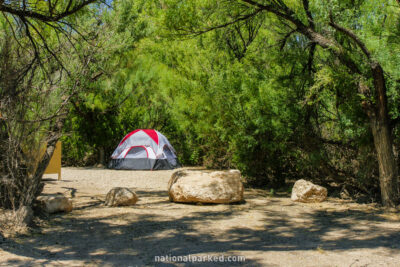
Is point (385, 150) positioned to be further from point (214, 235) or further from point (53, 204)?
point (53, 204)

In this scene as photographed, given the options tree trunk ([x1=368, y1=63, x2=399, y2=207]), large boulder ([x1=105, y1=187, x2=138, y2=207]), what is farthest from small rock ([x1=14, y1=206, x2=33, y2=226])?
tree trunk ([x1=368, y1=63, x2=399, y2=207])

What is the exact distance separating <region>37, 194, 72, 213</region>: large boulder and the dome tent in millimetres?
7261

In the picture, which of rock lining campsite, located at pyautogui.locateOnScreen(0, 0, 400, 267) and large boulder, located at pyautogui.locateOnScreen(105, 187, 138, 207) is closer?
rock lining campsite, located at pyautogui.locateOnScreen(0, 0, 400, 267)

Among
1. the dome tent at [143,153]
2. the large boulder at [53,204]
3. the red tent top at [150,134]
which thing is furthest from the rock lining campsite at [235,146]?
the red tent top at [150,134]

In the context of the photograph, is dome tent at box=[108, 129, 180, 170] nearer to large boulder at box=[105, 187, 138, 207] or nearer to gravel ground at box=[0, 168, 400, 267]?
gravel ground at box=[0, 168, 400, 267]

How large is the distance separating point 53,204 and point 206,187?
233 centimetres

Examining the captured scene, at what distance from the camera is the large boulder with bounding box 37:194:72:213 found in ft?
18.8

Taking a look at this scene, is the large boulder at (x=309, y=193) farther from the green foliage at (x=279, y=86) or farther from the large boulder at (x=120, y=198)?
the large boulder at (x=120, y=198)

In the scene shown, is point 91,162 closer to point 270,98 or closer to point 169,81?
point 169,81

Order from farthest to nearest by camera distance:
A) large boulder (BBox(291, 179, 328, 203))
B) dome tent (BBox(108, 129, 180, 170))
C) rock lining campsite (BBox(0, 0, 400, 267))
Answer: dome tent (BBox(108, 129, 180, 170))
large boulder (BBox(291, 179, 328, 203))
rock lining campsite (BBox(0, 0, 400, 267))

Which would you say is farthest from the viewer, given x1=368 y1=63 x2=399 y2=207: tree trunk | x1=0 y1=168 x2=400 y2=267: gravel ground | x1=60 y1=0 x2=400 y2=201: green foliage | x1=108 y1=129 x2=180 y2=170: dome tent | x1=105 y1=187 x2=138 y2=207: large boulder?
x1=108 y1=129 x2=180 y2=170: dome tent

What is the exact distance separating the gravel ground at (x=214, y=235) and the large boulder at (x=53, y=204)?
0.13 m

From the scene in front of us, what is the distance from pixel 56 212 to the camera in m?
5.88

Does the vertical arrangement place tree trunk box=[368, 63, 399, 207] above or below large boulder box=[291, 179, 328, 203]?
above
